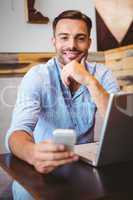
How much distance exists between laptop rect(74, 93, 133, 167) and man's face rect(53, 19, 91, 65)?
26.5 inches

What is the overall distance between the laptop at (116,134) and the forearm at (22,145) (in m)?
0.21

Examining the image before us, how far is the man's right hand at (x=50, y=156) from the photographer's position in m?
0.97

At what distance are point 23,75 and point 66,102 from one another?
0.26 metres

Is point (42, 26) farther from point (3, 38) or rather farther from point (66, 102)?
point (66, 102)

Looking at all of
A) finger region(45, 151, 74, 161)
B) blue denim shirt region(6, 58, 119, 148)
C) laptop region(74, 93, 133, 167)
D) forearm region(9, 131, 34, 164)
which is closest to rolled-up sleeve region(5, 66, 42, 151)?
blue denim shirt region(6, 58, 119, 148)

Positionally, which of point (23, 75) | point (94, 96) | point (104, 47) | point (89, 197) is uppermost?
point (104, 47)

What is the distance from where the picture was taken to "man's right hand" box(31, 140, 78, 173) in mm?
968

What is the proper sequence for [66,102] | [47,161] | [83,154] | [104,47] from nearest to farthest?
1. [47,161]
2. [83,154]
3. [66,102]
4. [104,47]

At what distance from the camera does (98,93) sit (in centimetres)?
156

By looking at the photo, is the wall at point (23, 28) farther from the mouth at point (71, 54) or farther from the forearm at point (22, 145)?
the forearm at point (22, 145)

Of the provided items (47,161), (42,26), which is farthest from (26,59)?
(47,161)

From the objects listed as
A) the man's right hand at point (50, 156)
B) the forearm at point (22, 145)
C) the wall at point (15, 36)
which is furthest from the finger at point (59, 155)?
the wall at point (15, 36)

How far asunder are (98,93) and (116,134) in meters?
0.49

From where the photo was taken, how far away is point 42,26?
5.68ft
